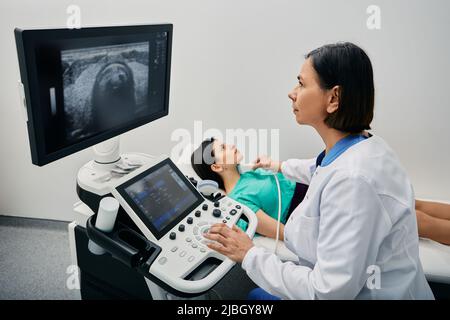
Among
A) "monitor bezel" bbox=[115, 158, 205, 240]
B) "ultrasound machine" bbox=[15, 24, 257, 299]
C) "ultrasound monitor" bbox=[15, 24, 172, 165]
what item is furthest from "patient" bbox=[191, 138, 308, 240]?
"ultrasound monitor" bbox=[15, 24, 172, 165]

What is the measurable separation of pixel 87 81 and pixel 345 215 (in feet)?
2.49

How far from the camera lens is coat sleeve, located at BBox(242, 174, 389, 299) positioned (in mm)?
861

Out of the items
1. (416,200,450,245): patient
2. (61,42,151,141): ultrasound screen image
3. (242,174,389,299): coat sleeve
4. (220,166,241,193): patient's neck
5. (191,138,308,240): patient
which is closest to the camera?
(242,174,389,299): coat sleeve

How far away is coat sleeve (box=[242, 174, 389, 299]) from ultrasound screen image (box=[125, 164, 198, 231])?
0.42 m

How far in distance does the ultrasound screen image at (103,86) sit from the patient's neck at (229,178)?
69cm

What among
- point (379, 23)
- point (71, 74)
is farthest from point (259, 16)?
point (71, 74)

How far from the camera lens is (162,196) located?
1.15m

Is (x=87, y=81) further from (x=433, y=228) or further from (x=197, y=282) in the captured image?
(x=433, y=228)

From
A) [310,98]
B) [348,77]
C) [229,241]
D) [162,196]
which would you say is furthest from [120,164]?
[348,77]

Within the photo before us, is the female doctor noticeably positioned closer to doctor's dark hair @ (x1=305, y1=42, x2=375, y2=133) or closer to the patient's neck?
doctor's dark hair @ (x1=305, y1=42, x2=375, y2=133)

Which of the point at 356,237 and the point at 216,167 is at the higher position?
the point at 356,237

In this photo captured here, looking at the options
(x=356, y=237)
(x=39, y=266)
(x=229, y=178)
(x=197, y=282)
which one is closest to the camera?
(x=356, y=237)

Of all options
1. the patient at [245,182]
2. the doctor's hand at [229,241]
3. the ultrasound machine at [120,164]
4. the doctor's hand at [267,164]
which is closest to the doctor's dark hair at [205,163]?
the patient at [245,182]

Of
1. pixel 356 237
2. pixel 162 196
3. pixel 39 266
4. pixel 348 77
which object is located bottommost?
pixel 39 266
